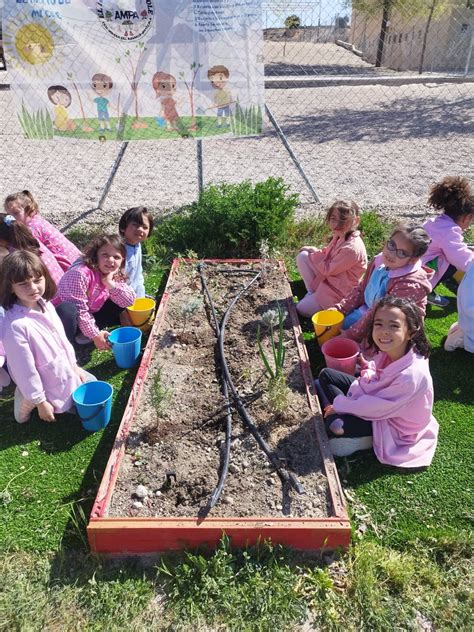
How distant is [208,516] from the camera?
92.6 inches

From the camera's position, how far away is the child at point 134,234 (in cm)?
396

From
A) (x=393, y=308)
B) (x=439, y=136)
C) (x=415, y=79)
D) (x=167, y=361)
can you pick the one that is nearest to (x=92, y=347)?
(x=167, y=361)

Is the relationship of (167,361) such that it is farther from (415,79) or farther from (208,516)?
(415,79)

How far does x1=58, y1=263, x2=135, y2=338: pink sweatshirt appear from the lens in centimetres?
354

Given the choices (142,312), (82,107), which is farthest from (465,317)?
(82,107)

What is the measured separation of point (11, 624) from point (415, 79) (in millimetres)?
5276

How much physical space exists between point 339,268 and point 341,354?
33.9 inches

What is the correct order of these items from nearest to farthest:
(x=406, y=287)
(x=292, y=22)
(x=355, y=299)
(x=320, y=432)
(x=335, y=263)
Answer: (x=320, y=432) → (x=406, y=287) → (x=355, y=299) → (x=335, y=263) → (x=292, y=22)

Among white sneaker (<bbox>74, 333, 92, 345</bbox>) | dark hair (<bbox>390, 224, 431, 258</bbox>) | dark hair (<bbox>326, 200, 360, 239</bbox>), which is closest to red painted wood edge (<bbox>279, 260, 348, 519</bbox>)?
dark hair (<bbox>326, 200, 360, 239</bbox>)

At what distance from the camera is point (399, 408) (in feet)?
8.55

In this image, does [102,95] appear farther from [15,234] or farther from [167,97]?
[15,234]

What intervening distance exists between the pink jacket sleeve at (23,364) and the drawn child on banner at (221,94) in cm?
312

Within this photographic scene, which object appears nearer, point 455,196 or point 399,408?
point 399,408

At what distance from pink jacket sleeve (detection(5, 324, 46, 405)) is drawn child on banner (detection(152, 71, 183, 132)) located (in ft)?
9.72
